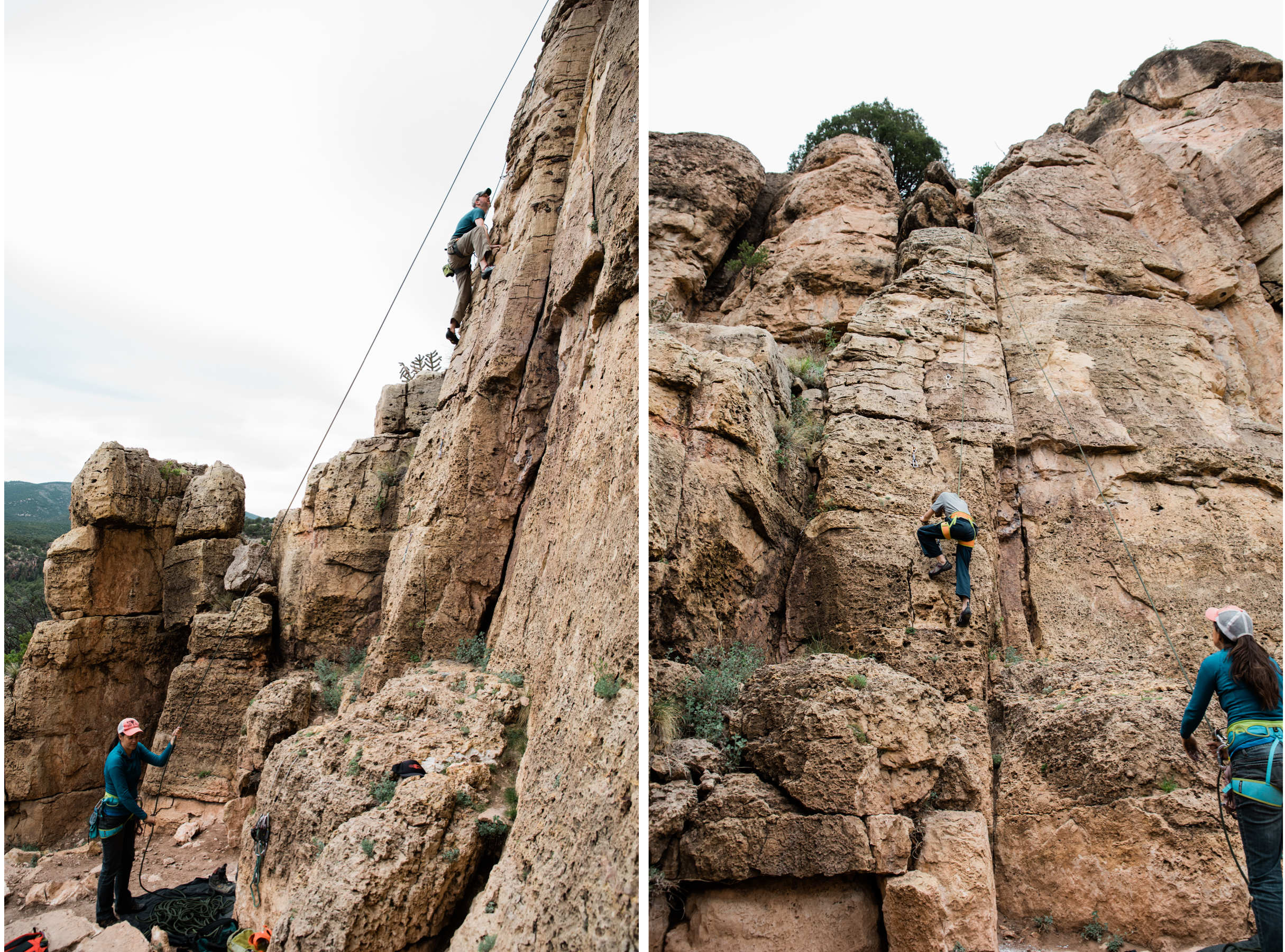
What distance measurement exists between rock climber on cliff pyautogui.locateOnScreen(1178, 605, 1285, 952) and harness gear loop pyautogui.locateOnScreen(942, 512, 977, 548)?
124 inches

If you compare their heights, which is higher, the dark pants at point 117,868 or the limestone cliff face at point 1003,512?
the limestone cliff face at point 1003,512

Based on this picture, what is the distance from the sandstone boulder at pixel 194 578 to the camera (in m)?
11.0

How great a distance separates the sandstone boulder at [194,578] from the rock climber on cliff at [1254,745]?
12.1 m

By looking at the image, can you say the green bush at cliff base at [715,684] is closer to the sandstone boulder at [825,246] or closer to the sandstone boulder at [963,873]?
the sandstone boulder at [963,873]

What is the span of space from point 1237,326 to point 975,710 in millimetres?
7740

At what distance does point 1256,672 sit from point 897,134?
16.8 m

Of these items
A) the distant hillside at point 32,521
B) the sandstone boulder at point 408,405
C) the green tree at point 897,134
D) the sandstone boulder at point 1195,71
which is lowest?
the distant hillside at point 32,521

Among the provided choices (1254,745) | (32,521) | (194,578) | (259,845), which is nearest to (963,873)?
(1254,745)

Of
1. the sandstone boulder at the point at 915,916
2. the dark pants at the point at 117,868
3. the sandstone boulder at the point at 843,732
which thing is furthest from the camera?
the dark pants at the point at 117,868

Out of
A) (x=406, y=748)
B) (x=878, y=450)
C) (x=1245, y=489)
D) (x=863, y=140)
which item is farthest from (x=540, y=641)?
(x=863, y=140)

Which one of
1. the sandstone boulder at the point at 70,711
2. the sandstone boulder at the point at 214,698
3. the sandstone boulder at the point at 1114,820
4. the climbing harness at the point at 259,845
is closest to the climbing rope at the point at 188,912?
the climbing harness at the point at 259,845

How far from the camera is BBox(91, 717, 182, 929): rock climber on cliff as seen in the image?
7.10 meters

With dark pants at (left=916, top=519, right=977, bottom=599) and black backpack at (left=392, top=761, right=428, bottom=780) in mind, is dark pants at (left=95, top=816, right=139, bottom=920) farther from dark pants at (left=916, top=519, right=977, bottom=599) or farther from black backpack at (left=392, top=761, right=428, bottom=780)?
dark pants at (left=916, top=519, right=977, bottom=599)

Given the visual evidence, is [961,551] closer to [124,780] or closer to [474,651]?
[474,651]
